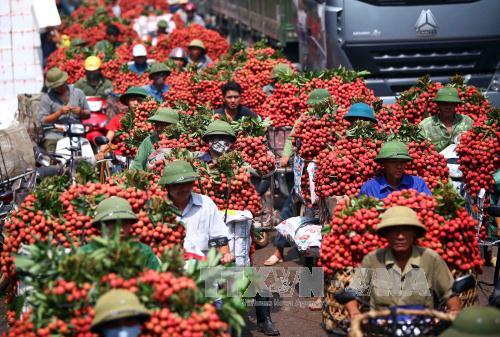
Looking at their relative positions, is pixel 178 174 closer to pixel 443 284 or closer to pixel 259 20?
pixel 443 284

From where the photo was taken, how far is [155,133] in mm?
12219

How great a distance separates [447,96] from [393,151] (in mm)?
3029

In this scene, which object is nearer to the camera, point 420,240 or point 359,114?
point 420,240

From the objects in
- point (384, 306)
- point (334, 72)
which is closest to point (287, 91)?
point (334, 72)

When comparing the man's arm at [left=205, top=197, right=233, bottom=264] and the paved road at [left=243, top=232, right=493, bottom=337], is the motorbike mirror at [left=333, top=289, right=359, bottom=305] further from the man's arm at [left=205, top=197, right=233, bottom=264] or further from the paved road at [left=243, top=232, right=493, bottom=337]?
the paved road at [left=243, top=232, right=493, bottom=337]

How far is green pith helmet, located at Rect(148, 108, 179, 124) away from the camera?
1193 cm

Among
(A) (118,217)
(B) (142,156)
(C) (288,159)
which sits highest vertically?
(C) (288,159)

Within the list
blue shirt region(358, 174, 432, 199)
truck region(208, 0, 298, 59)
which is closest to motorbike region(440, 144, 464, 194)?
blue shirt region(358, 174, 432, 199)

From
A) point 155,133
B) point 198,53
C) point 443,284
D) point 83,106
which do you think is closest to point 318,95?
point 155,133

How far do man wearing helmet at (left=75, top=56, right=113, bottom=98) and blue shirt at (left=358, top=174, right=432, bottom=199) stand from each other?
9.33 meters

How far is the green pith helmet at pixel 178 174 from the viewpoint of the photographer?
8531 mm

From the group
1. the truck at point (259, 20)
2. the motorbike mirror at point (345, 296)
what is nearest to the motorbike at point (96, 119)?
the truck at point (259, 20)

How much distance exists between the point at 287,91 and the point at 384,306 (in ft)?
22.3

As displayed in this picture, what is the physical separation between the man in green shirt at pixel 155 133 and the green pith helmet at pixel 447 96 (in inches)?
121
